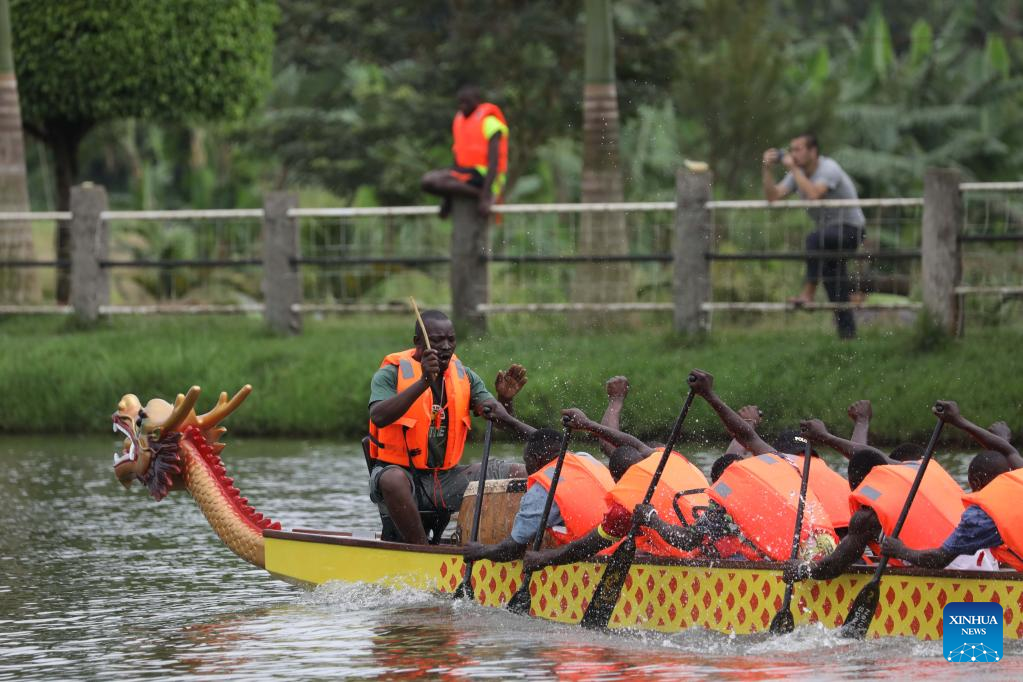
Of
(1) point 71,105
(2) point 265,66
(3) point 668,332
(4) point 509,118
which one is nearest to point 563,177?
(4) point 509,118

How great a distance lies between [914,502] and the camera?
360 inches

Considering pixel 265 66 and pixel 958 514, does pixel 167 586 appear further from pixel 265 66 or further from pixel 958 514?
pixel 265 66

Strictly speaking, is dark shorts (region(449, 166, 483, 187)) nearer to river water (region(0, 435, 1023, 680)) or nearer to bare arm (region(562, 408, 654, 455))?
river water (region(0, 435, 1023, 680))

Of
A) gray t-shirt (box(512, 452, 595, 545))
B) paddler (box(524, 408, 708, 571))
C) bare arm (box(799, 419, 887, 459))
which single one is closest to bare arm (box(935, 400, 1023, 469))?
bare arm (box(799, 419, 887, 459))

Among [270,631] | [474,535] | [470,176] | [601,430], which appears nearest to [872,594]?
[601,430]

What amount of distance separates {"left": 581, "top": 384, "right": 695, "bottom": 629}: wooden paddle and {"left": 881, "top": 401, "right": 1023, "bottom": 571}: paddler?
116cm

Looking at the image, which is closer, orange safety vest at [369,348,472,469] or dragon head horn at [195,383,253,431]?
orange safety vest at [369,348,472,469]

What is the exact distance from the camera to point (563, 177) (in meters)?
32.4

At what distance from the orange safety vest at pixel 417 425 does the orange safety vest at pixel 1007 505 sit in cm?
322

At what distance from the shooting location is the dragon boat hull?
896cm

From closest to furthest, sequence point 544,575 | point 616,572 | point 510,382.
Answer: point 616,572, point 544,575, point 510,382

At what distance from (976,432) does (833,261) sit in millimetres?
7955

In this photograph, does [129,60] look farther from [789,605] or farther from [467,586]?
[789,605]

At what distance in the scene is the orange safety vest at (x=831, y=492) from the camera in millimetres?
9766
